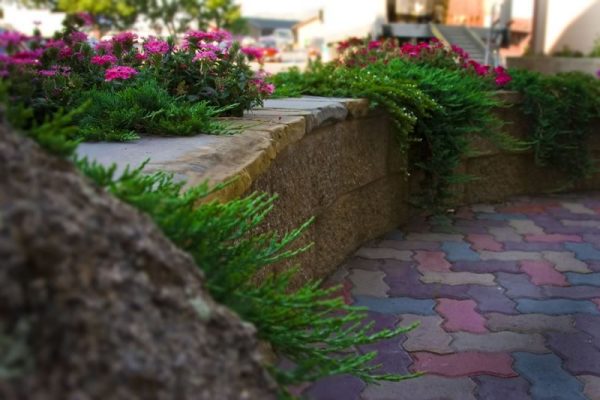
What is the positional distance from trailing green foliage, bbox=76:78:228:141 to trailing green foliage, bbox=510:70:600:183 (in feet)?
9.42

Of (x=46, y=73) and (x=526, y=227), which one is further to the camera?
(x=526, y=227)

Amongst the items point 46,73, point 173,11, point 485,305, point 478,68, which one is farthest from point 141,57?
point 173,11

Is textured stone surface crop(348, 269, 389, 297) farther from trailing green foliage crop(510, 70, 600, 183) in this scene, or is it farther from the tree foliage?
the tree foliage

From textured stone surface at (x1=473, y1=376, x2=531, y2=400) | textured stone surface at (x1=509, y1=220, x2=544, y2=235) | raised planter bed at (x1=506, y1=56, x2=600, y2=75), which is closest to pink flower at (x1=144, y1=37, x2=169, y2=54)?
textured stone surface at (x1=473, y1=376, x2=531, y2=400)

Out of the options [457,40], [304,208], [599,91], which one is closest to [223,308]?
[304,208]

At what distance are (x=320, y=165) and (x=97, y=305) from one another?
6.87 feet

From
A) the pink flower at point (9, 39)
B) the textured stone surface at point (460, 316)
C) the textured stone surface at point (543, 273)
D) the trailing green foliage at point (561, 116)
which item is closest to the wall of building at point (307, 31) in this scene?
the trailing green foliage at point (561, 116)

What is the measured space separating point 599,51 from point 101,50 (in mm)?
10237

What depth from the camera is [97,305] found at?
69 centimetres

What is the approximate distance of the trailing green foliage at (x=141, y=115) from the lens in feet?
6.77

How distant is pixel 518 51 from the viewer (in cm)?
1630

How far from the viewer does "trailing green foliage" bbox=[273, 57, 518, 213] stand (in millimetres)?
3322

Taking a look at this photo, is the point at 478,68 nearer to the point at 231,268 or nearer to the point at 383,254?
the point at 383,254

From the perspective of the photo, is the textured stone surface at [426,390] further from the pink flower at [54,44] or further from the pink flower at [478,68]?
the pink flower at [478,68]
